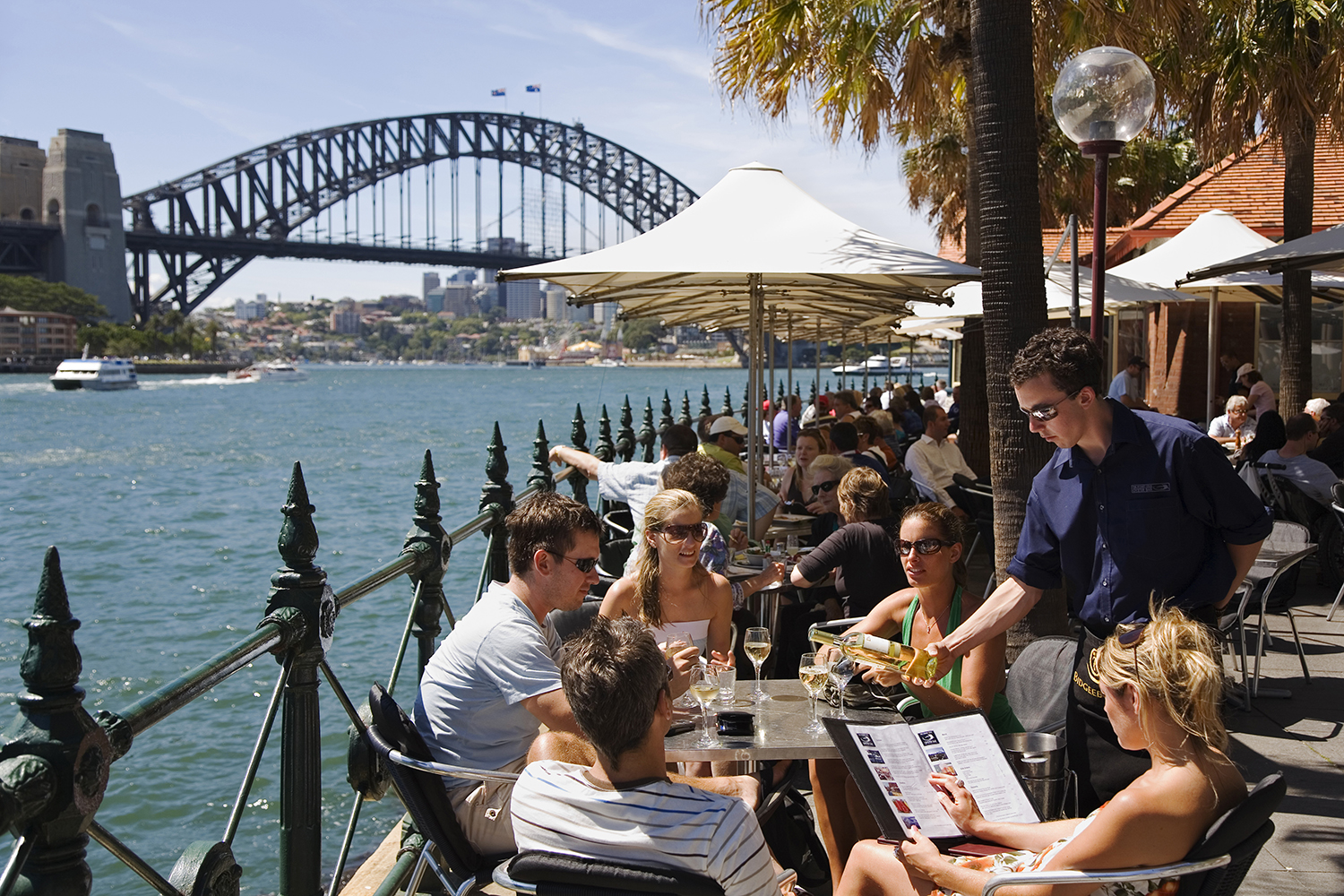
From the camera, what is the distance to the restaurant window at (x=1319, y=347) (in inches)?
598

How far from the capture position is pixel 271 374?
125 metres

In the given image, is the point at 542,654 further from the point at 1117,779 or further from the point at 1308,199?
the point at 1308,199

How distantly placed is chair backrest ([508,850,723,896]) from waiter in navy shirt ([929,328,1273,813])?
1.14 metres

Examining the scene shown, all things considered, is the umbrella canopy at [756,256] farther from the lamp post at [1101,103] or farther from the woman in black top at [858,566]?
the woman in black top at [858,566]

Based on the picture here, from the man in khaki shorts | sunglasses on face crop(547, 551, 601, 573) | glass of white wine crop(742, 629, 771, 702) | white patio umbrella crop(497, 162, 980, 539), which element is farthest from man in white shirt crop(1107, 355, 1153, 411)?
the man in khaki shorts

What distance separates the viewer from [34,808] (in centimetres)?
187

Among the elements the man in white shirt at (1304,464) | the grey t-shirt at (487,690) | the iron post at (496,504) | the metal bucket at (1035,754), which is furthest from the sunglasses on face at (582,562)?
the man in white shirt at (1304,464)

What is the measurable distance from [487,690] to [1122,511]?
1.58 meters

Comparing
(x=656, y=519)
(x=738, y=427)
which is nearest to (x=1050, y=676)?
(x=656, y=519)

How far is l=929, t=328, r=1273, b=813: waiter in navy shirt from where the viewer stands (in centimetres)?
280

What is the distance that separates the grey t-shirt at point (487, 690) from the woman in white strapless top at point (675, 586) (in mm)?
1083

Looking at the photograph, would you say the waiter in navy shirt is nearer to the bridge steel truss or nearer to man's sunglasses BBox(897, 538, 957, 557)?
man's sunglasses BBox(897, 538, 957, 557)

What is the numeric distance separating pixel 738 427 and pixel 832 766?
5.06 meters

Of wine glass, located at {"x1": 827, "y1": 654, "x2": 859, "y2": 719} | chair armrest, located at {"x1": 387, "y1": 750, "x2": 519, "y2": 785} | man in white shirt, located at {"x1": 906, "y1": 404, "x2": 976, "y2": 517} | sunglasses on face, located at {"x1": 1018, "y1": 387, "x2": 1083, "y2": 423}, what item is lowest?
chair armrest, located at {"x1": 387, "y1": 750, "x2": 519, "y2": 785}
